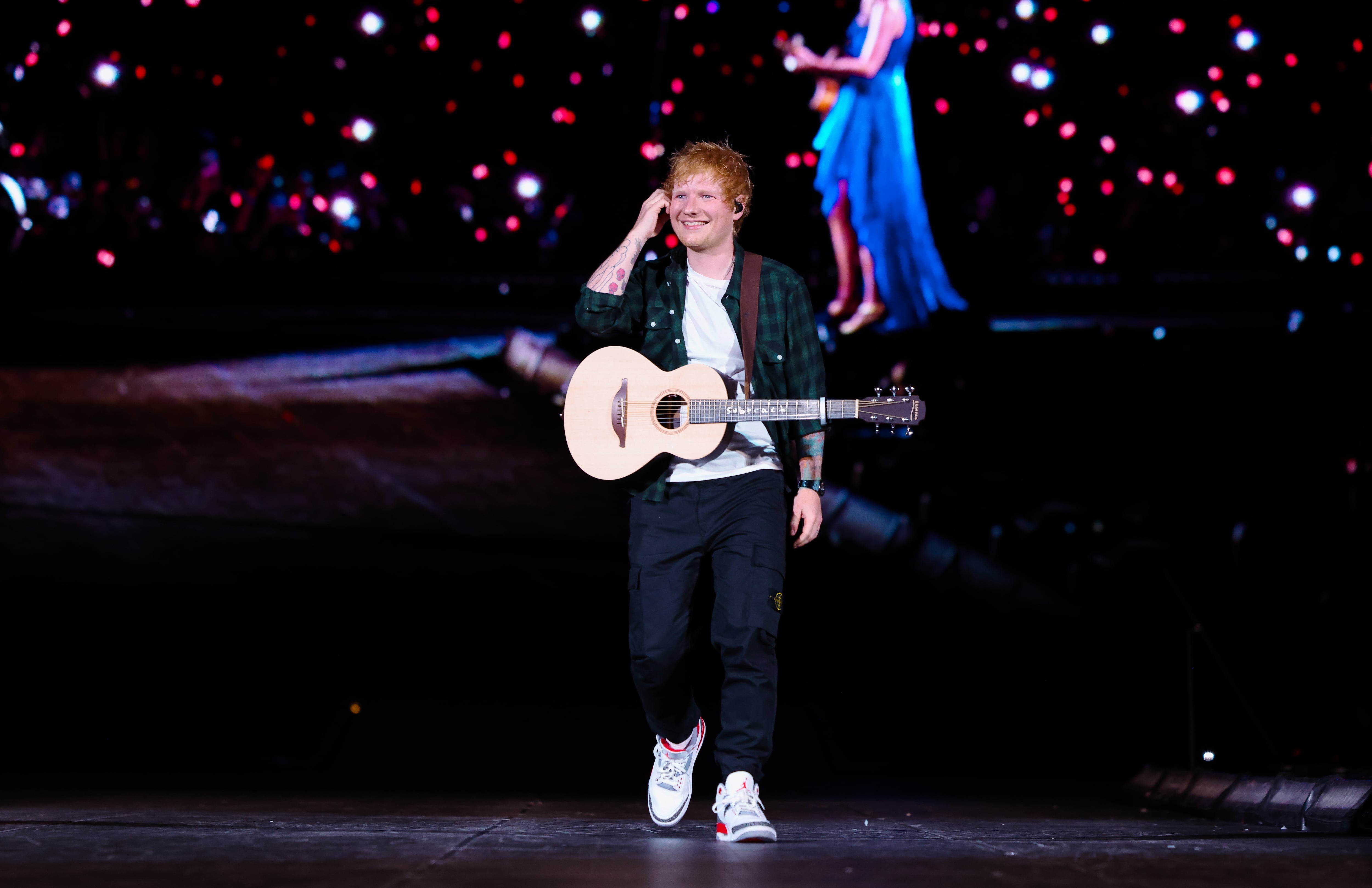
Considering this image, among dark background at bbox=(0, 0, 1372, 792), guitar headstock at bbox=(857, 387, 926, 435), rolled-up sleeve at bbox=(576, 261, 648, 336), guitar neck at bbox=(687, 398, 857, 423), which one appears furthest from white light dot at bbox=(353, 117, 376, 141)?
guitar headstock at bbox=(857, 387, 926, 435)

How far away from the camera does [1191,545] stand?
616 centimetres

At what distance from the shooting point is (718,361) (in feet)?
9.26

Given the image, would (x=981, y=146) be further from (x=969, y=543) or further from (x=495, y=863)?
(x=495, y=863)

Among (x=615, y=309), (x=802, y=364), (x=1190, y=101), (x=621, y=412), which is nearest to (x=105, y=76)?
(x=615, y=309)

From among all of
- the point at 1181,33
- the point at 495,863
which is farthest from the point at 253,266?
the point at 1181,33

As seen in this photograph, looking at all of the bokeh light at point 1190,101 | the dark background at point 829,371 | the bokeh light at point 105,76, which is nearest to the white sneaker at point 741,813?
the dark background at point 829,371

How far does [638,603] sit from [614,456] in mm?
353

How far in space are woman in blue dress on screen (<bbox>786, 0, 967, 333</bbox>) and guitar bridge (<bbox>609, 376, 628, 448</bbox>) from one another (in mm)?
3935

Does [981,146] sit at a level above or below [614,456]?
above

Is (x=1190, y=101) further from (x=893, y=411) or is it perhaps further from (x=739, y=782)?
(x=739, y=782)

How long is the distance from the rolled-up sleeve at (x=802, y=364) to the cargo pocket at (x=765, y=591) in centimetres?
31

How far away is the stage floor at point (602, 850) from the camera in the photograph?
6.49ft

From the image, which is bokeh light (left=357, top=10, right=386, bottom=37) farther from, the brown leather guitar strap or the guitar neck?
the guitar neck

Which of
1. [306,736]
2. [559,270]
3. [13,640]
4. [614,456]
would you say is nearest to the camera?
[614,456]
